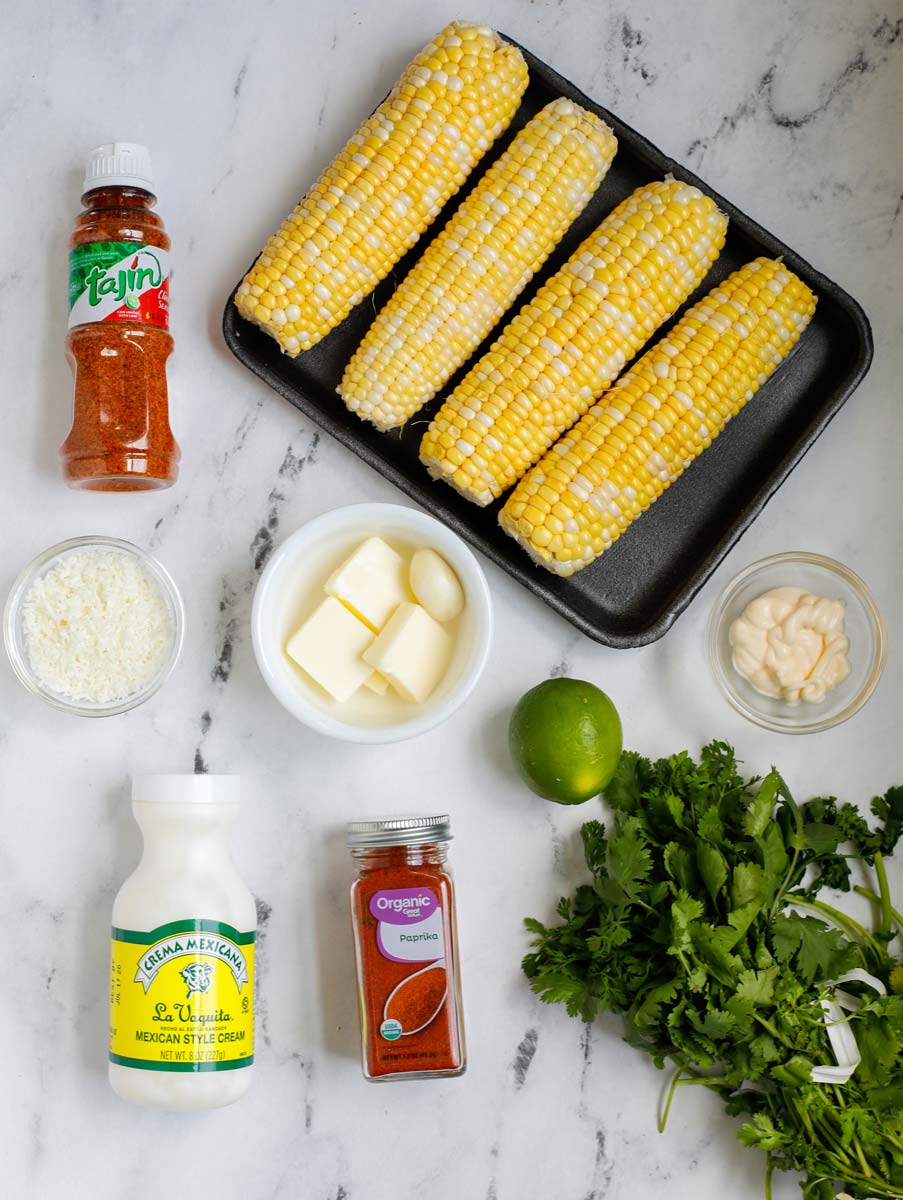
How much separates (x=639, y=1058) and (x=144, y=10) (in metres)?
1.80

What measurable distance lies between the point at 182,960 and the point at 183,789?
0.75 ft

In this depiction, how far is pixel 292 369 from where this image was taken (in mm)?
1621

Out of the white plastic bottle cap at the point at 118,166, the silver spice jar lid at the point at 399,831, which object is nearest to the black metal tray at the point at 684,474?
the white plastic bottle cap at the point at 118,166

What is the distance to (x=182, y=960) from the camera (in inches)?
56.2

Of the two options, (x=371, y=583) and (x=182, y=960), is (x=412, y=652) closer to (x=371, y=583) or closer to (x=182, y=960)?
(x=371, y=583)

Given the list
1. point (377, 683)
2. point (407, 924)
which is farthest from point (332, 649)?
point (407, 924)

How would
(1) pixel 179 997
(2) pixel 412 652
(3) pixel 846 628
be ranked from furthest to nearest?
(3) pixel 846 628 → (2) pixel 412 652 → (1) pixel 179 997

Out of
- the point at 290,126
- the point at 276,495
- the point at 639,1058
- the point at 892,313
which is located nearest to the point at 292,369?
the point at 276,495

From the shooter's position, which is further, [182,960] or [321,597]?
[321,597]

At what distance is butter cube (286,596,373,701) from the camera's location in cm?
152

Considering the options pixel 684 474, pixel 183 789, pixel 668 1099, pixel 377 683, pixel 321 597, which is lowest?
pixel 668 1099

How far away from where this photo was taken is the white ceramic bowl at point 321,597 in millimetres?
1505

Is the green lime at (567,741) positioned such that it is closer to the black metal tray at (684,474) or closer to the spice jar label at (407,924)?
the black metal tray at (684,474)

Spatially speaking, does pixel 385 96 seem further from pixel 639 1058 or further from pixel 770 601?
pixel 639 1058
